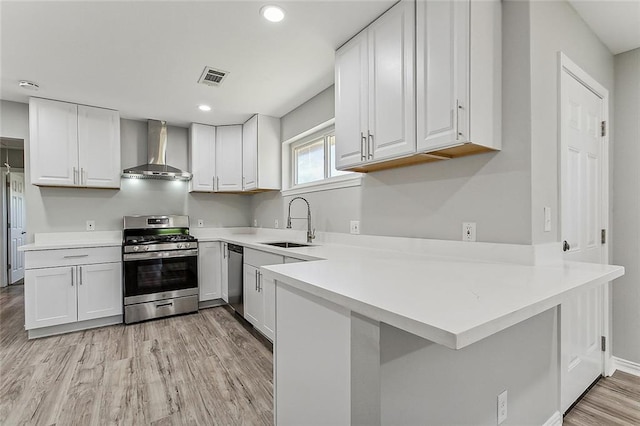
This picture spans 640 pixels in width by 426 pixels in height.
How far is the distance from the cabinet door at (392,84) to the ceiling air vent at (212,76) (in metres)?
1.41

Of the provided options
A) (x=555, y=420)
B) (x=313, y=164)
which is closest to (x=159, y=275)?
(x=313, y=164)

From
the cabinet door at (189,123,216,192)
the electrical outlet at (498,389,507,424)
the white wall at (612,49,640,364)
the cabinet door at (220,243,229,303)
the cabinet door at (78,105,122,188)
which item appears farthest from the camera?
the cabinet door at (189,123,216,192)

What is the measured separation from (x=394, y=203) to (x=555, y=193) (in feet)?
3.09

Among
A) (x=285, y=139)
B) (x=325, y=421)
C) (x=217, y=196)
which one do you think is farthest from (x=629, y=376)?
(x=217, y=196)

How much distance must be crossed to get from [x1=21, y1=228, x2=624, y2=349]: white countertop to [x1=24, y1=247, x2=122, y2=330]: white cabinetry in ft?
8.11

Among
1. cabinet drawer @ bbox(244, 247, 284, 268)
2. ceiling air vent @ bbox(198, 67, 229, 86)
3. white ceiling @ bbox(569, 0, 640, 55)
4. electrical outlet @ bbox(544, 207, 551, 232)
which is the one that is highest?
ceiling air vent @ bbox(198, 67, 229, 86)

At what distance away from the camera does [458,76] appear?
4.87 feet

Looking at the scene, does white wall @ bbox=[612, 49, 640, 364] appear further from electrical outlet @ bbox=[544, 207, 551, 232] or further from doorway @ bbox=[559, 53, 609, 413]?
electrical outlet @ bbox=[544, 207, 551, 232]

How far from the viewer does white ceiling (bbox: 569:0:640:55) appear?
180 centimetres

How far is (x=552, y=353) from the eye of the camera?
159cm

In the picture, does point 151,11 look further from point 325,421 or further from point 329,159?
point 325,421

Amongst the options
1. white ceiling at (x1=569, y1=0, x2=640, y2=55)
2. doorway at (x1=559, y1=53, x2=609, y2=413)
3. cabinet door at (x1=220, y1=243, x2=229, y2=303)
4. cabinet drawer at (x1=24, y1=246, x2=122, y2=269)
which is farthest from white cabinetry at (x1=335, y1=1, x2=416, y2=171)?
cabinet drawer at (x1=24, y1=246, x2=122, y2=269)

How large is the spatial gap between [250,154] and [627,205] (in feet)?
12.0

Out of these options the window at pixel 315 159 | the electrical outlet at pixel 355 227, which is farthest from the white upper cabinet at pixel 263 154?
the electrical outlet at pixel 355 227
